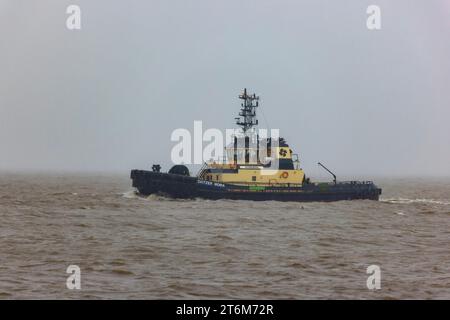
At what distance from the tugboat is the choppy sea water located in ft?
19.9

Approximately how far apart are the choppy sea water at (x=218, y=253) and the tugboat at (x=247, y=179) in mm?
6059

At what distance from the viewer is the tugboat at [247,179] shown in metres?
46.9

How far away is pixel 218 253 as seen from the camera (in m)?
22.2

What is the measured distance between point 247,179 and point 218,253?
86.7 feet
